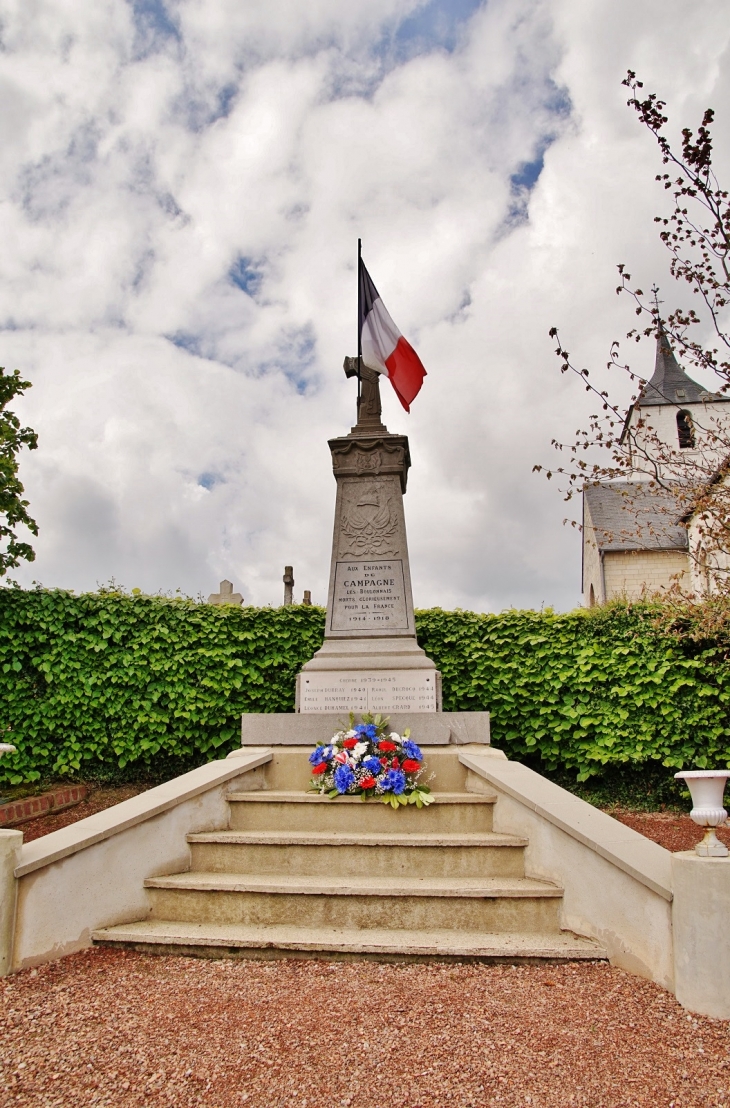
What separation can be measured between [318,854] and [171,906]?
873 millimetres

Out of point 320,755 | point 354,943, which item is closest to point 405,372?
point 320,755

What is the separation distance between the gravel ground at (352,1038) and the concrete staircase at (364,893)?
0.40ft

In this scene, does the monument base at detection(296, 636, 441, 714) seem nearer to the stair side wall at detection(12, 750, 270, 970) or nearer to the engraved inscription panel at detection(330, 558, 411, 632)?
the engraved inscription panel at detection(330, 558, 411, 632)

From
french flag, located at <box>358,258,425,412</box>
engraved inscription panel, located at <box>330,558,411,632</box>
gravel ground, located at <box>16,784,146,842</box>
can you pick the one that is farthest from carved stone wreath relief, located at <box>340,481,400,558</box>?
gravel ground, located at <box>16,784,146,842</box>

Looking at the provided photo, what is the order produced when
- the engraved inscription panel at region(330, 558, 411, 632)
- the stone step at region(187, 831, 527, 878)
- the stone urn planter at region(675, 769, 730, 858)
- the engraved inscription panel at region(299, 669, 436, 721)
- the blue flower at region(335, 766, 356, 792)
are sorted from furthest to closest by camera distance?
1. the engraved inscription panel at region(330, 558, 411, 632)
2. the engraved inscription panel at region(299, 669, 436, 721)
3. the blue flower at region(335, 766, 356, 792)
4. the stone step at region(187, 831, 527, 878)
5. the stone urn planter at region(675, 769, 730, 858)

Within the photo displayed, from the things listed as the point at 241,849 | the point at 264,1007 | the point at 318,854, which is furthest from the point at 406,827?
the point at 264,1007

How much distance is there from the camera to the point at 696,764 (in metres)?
6.86

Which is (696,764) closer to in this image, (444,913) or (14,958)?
(444,913)

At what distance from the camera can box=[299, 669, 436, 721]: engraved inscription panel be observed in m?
5.98

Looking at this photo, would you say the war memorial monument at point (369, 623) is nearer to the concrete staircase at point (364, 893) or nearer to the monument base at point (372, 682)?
the monument base at point (372, 682)

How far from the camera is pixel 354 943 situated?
3.34 metres

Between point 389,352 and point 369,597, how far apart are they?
260 cm

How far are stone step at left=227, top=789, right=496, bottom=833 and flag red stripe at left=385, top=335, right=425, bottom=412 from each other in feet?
13.5

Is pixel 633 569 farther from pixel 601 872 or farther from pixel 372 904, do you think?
pixel 372 904
